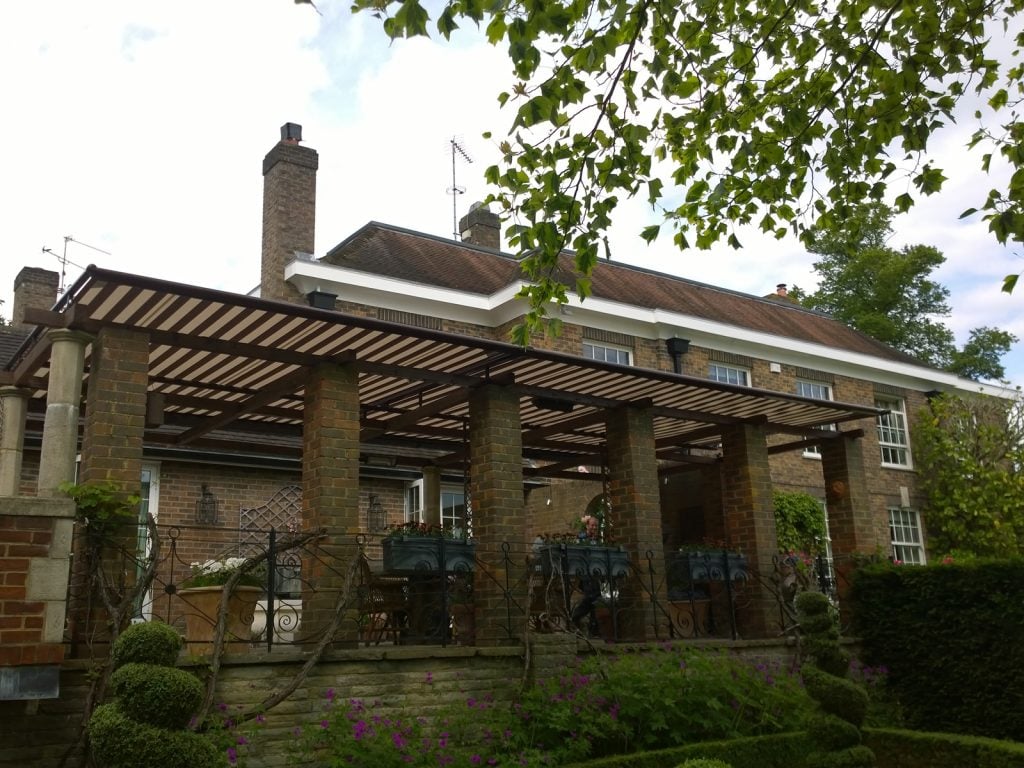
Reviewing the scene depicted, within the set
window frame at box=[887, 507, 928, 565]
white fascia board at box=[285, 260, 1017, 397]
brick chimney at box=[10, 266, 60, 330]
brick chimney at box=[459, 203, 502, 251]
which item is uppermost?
brick chimney at box=[459, 203, 502, 251]

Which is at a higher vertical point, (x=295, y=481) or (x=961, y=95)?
(x=961, y=95)

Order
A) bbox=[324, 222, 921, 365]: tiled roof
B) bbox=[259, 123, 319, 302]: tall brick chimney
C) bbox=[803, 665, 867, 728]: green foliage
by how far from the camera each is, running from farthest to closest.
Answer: bbox=[324, 222, 921, 365]: tiled roof → bbox=[259, 123, 319, 302]: tall brick chimney → bbox=[803, 665, 867, 728]: green foliage

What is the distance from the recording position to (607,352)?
61.8ft

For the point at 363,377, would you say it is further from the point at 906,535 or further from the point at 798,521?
the point at 906,535

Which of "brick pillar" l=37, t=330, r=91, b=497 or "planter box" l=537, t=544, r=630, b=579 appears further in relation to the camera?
"planter box" l=537, t=544, r=630, b=579

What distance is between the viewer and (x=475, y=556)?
1004cm

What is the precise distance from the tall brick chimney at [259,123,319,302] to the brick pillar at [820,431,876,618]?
374 inches

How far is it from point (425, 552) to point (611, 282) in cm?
1210

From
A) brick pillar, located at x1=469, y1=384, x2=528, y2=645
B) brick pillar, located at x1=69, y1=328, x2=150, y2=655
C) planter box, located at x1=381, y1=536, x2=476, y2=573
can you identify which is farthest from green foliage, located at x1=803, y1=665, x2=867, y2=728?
brick pillar, located at x1=69, y1=328, x2=150, y2=655

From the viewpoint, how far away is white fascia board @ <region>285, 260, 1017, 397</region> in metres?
Result: 16.2

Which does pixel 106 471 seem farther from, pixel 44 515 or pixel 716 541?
pixel 716 541

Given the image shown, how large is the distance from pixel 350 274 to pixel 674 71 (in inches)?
363

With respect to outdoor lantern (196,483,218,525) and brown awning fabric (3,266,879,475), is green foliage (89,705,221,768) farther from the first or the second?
outdoor lantern (196,483,218,525)

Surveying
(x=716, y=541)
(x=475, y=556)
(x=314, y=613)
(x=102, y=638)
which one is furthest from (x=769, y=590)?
(x=102, y=638)
